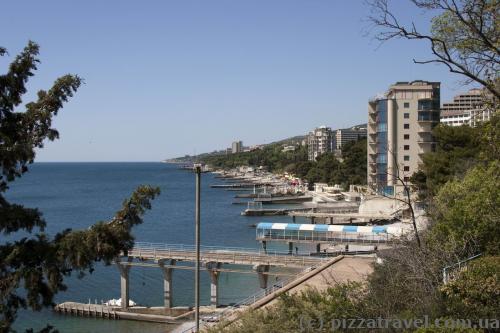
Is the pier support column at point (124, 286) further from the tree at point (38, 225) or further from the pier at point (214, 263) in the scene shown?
the tree at point (38, 225)

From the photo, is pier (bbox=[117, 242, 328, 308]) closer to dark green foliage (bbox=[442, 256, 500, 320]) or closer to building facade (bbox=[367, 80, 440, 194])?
dark green foliage (bbox=[442, 256, 500, 320])

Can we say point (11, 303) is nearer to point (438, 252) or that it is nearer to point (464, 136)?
point (438, 252)

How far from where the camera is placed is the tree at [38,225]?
10352 mm

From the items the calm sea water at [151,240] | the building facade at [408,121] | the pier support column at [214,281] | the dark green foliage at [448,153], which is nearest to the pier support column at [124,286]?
the calm sea water at [151,240]

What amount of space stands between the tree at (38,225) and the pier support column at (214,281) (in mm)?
20773

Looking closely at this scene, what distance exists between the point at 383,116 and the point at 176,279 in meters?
42.1

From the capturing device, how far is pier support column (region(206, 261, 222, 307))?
3128 centimetres

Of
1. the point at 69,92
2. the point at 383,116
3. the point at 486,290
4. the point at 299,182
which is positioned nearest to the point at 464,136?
the point at 383,116

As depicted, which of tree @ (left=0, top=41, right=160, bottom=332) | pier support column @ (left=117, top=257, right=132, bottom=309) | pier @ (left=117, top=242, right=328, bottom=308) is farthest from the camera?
pier @ (left=117, top=242, right=328, bottom=308)

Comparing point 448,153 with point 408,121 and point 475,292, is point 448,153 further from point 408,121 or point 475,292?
point 475,292

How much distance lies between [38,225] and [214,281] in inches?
837

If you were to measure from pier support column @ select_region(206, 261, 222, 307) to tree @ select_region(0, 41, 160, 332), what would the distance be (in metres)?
20.8

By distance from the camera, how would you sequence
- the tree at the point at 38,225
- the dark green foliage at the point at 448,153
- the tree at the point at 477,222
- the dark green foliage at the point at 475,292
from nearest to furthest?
1. the tree at the point at 38,225
2. the dark green foliage at the point at 475,292
3. the tree at the point at 477,222
4. the dark green foliage at the point at 448,153

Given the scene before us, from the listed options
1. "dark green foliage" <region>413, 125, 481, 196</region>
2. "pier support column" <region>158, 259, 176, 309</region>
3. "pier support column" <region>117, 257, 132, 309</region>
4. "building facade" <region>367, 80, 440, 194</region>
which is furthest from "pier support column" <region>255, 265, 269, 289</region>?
"building facade" <region>367, 80, 440, 194</region>
